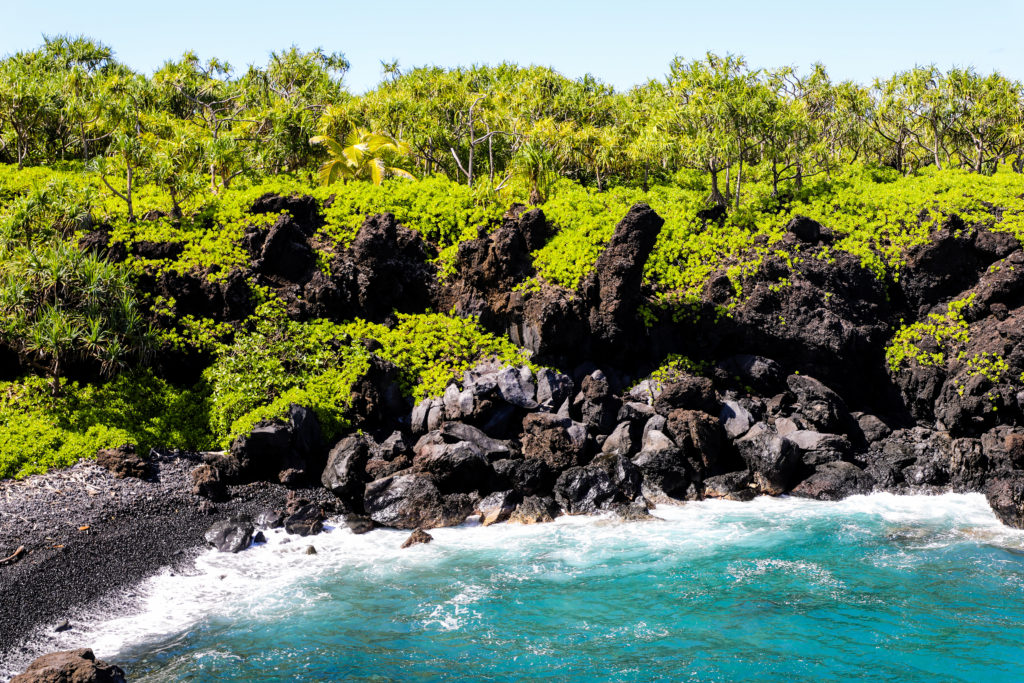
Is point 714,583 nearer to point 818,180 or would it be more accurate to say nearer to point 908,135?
point 818,180

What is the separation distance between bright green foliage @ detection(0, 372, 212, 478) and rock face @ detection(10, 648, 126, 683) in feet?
35.8

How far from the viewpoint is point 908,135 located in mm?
58375

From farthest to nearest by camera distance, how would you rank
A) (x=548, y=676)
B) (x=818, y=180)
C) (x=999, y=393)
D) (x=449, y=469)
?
1. (x=818, y=180)
2. (x=999, y=393)
3. (x=449, y=469)
4. (x=548, y=676)

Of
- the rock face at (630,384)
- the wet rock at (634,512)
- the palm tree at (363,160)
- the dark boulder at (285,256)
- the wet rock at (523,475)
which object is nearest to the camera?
the wet rock at (634,512)

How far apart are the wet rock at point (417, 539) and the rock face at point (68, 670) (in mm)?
9681

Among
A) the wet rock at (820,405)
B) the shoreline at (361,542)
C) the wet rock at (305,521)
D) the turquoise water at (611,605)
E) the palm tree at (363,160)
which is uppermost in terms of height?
the palm tree at (363,160)

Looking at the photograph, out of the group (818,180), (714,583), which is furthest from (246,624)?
(818,180)

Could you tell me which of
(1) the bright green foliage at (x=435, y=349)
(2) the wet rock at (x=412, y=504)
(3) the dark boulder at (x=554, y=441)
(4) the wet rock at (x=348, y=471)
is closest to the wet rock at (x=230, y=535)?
(4) the wet rock at (x=348, y=471)

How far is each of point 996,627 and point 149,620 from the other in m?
20.1

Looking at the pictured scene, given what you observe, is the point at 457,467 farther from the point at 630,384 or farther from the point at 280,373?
the point at 630,384

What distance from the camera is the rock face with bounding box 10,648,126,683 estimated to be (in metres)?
13.7

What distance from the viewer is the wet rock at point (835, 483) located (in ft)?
89.7

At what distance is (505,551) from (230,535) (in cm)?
842

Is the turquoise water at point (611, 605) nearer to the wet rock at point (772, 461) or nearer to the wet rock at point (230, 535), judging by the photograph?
the wet rock at point (230, 535)
